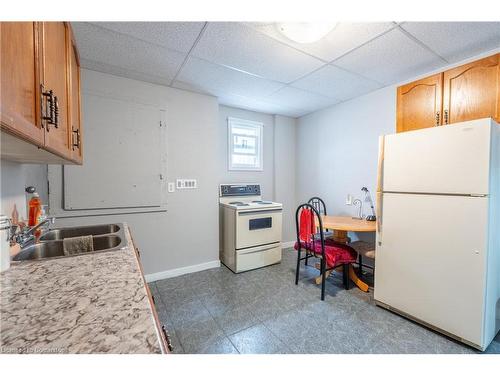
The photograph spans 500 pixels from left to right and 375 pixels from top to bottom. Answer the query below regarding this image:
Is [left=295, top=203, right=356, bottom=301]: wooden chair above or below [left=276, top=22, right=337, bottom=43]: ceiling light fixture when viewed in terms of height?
below

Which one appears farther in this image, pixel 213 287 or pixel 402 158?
pixel 213 287

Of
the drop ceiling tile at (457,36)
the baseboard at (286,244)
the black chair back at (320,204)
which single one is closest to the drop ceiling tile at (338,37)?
the drop ceiling tile at (457,36)

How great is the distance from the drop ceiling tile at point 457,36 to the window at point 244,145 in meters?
2.27

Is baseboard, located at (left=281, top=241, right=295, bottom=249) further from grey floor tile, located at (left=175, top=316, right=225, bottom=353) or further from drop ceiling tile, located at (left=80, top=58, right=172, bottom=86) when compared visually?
drop ceiling tile, located at (left=80, top=58, right=172, bottom=86)

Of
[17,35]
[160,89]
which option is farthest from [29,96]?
[160,89]

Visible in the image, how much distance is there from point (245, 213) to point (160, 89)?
6.02 feet

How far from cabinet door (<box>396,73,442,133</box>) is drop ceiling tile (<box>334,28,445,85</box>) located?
0.15m

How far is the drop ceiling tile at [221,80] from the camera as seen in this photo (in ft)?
6.92

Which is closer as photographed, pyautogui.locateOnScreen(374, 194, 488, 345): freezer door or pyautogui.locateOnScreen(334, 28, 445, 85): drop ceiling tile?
pyautogui.locateOnScreen(374, 194, 488, 345): freezer door

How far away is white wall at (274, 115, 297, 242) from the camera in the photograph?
3.74 metres

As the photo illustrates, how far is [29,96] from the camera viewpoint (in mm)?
638

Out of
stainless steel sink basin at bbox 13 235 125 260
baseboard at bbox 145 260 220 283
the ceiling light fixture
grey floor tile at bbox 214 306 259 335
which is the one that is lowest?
grey floor tile at bbox 214 306 259 335

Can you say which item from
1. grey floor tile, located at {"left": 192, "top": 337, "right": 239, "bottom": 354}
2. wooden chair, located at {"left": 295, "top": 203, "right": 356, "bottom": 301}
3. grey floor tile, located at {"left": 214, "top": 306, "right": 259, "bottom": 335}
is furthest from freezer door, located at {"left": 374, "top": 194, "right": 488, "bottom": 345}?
grey floor tile, located at {"left": 192, "top": 337, "right": 239, "bottom": 354}
